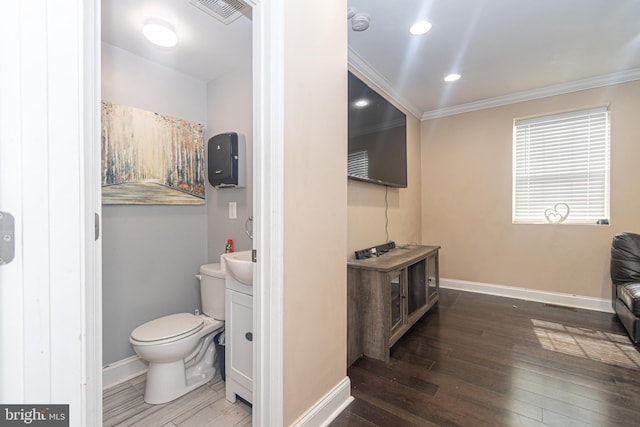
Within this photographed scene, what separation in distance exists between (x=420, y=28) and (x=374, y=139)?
92cm

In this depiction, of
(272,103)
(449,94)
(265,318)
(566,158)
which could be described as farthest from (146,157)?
(566,158)

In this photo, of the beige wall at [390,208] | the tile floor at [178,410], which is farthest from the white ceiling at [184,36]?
the tile floor at [178,410]

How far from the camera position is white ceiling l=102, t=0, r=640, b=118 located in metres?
1.83

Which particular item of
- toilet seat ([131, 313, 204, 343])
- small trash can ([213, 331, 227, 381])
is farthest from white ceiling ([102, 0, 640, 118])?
small trash can ([213, 331, 227, 381])

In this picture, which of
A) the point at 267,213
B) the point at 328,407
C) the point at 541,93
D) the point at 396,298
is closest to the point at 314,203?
the point at 267,213

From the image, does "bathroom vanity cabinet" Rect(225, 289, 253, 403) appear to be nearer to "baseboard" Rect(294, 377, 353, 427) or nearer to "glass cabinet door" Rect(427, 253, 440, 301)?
"baseboard" Rect(294, 377, 353, 427)

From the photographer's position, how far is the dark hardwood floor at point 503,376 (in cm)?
149

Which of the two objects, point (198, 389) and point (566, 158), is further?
point (566, 158)

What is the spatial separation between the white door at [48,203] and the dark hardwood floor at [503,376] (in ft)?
4.51

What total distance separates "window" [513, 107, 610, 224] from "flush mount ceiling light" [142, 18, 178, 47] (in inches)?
151

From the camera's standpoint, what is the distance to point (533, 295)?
327 cm

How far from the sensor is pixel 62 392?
620 millimetres

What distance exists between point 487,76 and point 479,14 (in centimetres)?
109

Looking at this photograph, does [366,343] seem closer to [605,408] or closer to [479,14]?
[605,408]
